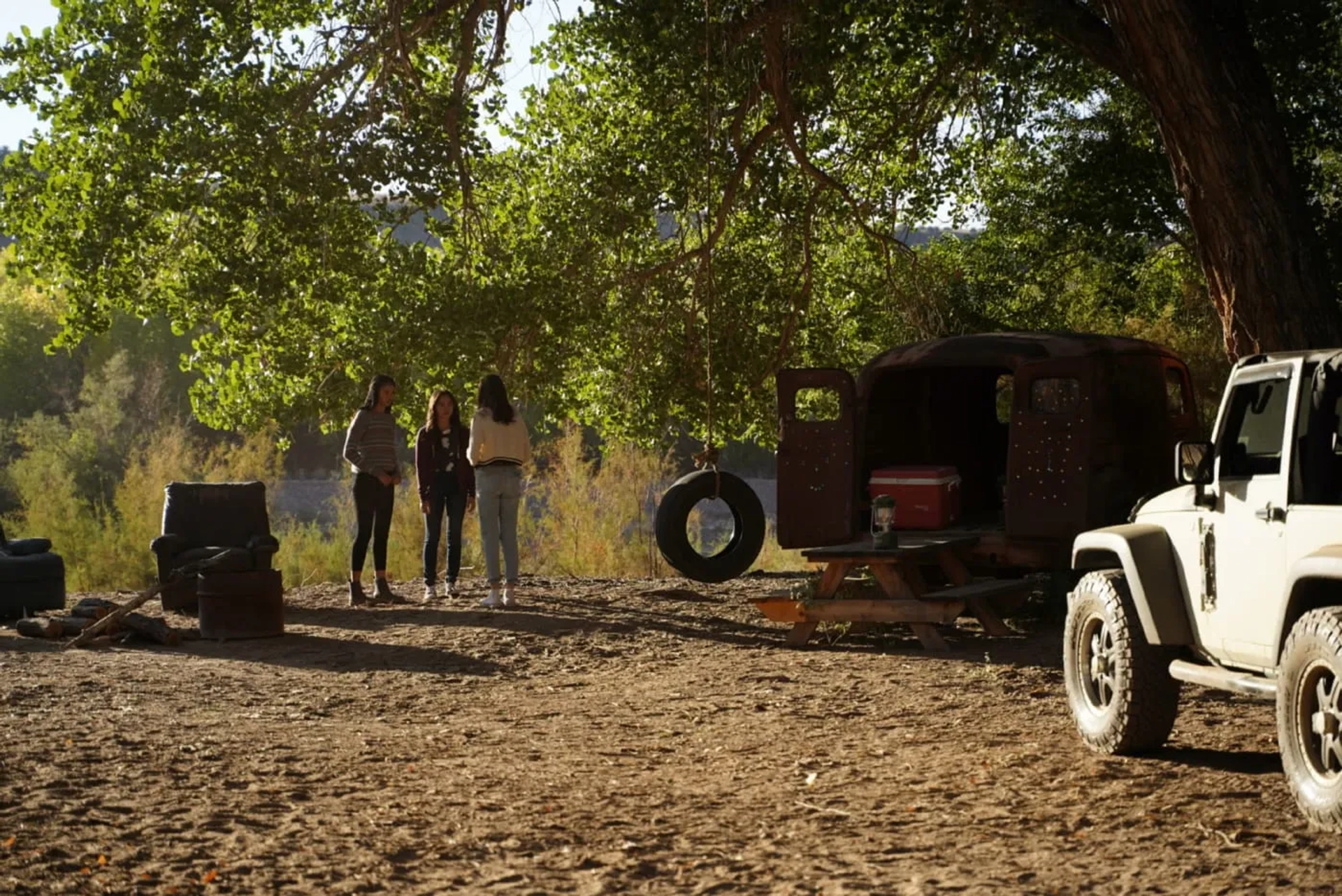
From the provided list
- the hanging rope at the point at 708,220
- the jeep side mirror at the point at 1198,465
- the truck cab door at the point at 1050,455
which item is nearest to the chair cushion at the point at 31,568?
the hanging rope at the point at 708,220

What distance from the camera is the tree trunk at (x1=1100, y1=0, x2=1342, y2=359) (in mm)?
11055

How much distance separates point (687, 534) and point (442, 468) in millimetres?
2277

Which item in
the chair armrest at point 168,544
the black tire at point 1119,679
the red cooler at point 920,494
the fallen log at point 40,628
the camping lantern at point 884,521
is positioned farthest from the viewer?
the chair armrest at point 168,544

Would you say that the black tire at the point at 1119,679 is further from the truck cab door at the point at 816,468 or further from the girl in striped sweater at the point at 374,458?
the girl in striped sweater at the point at 374,458

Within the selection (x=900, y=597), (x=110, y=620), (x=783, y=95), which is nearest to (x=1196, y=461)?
(x=900, y=597)

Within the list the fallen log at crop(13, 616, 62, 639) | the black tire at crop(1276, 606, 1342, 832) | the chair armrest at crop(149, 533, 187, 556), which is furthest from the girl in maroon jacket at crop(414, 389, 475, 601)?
the black tire at crop(1276, 606, 1342, 832)

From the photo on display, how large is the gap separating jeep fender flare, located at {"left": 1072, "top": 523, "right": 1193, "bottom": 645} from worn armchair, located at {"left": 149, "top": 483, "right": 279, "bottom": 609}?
8630 millimetres

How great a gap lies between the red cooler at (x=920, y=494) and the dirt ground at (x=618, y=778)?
5.85 feet

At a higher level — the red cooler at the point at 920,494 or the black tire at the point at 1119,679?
the red cooler at the point at 920,494

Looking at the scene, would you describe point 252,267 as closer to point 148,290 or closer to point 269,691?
point 148,290

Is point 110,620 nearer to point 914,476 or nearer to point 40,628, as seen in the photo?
point 40,628

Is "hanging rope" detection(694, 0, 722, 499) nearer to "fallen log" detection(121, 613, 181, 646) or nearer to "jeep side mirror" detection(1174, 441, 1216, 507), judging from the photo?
"fallen log" detection(121, 613, 181, 646)

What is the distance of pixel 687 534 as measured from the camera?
568 inches

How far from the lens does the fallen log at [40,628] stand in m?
12.6
